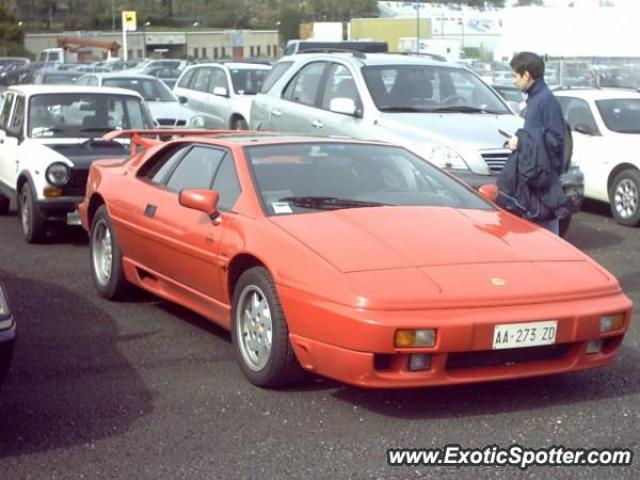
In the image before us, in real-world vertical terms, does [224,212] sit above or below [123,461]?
above

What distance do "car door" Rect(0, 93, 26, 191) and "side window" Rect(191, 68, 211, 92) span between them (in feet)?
23.7

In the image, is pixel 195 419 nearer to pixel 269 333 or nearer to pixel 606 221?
pixel 269 333

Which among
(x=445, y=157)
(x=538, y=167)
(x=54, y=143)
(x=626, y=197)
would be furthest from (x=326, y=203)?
(x=626, y=197)

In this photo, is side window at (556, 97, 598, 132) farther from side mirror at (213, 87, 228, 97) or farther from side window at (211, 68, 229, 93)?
side window at (211, 68, 229, 93)

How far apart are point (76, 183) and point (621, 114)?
6.56 metres

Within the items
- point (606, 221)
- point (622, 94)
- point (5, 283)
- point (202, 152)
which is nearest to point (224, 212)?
point (202, 152)

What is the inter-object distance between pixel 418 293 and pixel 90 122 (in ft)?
22.7

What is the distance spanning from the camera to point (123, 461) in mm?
4633

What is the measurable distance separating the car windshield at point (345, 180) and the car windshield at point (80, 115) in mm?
A: 5004

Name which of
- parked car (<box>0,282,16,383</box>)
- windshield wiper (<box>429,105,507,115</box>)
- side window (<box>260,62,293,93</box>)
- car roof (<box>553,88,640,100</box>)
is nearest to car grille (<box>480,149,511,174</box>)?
windshield wiper (<box>429,105,507,115</box>)

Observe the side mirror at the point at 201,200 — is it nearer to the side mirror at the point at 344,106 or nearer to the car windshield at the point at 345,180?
the car windshield at the point at 345,180

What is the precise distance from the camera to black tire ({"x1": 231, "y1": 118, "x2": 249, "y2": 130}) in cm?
1681

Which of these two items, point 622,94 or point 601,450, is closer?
point 601,450

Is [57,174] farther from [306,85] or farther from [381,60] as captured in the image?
[381,60]
